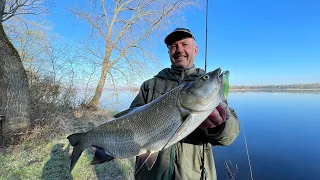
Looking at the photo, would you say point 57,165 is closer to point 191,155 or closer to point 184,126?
point 191,155

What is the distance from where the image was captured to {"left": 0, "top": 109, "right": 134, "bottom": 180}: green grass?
4.93 m

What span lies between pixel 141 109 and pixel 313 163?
31.2 feet

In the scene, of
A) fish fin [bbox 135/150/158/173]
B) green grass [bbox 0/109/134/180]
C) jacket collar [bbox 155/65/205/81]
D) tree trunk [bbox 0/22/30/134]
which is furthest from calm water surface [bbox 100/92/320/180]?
tree trunk [bbox 0/22/30/134]

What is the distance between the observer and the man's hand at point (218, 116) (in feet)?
5.75

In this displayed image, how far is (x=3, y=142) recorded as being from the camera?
6191mm

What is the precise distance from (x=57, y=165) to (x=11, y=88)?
2.71 meters

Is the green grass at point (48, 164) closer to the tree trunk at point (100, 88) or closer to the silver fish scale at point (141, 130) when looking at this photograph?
the silver fish scale at point (141, 130)

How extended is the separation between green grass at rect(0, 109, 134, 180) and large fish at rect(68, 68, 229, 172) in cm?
346

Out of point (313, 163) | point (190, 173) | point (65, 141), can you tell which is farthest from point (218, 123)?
point (313, 163)

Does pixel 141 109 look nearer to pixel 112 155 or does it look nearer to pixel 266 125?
pixel 112 155

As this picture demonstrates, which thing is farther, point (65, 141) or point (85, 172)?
point (65, 141)

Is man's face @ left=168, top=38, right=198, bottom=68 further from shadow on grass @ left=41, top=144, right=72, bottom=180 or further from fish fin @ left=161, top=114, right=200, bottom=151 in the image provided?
shadow on grass @ left=41, top=144, right=72, bottom=180

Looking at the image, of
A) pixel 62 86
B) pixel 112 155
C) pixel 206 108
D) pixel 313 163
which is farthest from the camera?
pixel 62 86

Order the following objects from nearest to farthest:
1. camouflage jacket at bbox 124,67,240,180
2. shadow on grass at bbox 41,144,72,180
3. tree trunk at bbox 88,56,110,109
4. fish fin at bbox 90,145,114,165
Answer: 1. camouflage jacket at bbox 124,67,240,180
2. fish fin at bbox 90,145,114,165
3. shadow on grass at bbox 41,144,72,180
4. tree trunk at bbox 88,56,110,109
